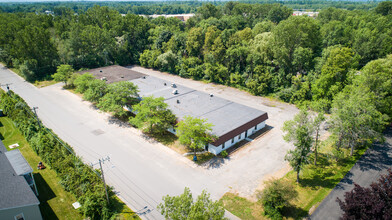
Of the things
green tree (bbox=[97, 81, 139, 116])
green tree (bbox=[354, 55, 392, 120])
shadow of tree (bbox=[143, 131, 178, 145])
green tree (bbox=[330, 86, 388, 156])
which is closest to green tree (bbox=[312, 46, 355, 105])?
green tree (bbox=[354, 55, 392, 120])

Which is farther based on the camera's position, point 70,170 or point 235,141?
point 235,141

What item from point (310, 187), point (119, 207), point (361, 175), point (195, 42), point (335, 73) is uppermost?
point (195, 42)

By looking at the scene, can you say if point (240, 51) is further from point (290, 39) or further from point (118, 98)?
point (118, 98)

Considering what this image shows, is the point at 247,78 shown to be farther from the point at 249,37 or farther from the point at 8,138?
the point at 8,138

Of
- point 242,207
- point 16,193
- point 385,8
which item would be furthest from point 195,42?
point 385,8

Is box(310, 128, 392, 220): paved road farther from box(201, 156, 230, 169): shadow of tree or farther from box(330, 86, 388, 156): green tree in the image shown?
box(201, 156, 230, 169): shadow of tree

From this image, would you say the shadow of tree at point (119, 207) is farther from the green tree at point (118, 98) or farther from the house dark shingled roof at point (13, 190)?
the green tree at point (118, 98)

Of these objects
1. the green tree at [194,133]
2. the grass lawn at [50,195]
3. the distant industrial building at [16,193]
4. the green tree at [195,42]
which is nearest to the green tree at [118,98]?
the grass lawn at [50,195]
